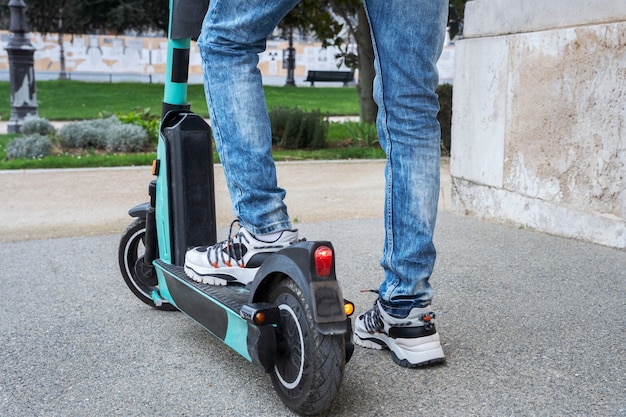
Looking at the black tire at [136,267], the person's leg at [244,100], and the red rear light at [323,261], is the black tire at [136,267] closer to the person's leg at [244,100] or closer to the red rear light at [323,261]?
the person's leg at [244,100]

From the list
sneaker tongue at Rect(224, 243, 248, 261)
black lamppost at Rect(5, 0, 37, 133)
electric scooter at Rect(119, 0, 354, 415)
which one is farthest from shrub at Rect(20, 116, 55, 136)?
sneaker tongue at Rect(224, 243, 248, 261)

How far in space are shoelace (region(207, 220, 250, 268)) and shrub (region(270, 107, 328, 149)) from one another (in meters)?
7.48

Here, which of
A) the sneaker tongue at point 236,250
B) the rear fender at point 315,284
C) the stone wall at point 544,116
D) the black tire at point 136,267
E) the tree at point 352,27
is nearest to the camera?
the rear fender at point 315,284

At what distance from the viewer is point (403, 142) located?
228cm

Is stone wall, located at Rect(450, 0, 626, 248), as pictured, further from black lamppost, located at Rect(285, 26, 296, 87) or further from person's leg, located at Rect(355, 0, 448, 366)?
black lamppost, located at Rect(285, 26, 296, 87)

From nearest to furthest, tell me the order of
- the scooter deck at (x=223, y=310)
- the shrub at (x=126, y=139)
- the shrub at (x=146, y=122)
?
the scooter deck at (x=223, y=310), the shrub at (x=126, y=139), the shrub at (x=146, y=122)

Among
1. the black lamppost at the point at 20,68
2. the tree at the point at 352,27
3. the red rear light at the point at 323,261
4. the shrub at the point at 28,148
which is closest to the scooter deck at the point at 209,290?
the red rear light at the point at 323,261

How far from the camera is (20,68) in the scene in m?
12.1

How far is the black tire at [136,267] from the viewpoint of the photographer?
2.96 metres

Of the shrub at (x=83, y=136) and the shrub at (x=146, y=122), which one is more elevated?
the shrub at (x=146, y=122)

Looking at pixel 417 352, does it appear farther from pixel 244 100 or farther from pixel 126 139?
pixel 126 139

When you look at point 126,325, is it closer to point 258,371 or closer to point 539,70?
point 258,371

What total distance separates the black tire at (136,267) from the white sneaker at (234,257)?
56 cm

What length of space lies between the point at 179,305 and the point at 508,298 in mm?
1269
